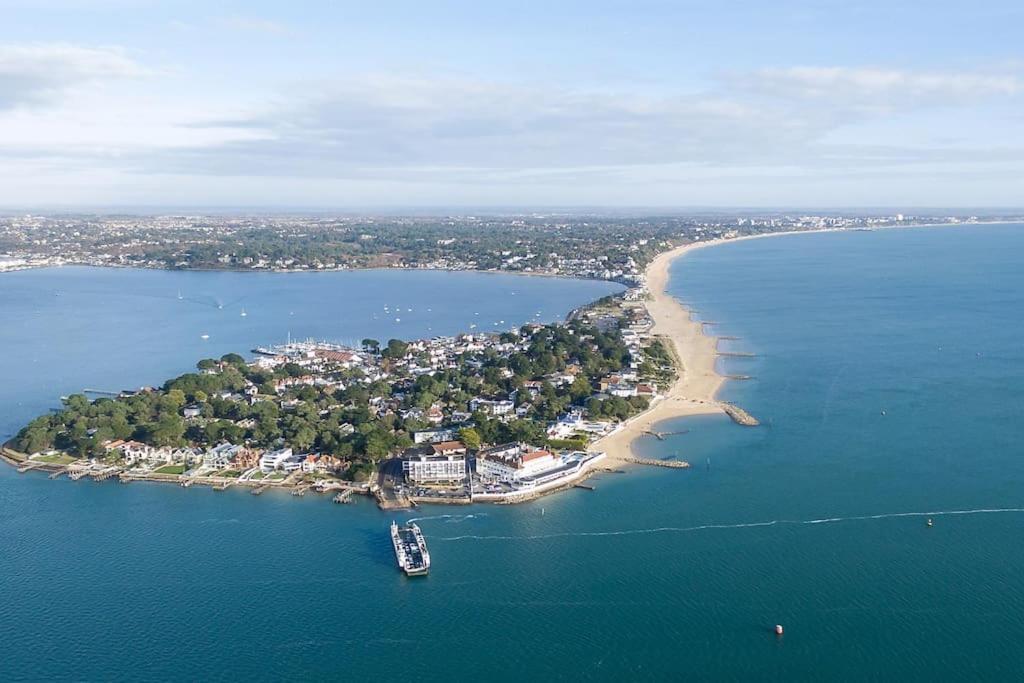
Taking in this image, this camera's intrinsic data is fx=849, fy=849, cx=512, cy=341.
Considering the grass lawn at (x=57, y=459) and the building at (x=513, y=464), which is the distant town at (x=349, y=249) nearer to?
the building at (x=513, y=464)

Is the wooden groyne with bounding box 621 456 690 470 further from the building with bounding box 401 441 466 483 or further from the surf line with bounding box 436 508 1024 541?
the building with bounding box 401 441 466 483

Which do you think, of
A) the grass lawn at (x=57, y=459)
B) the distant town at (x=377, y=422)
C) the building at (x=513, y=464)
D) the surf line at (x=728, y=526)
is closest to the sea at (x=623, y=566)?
the surf line at (x=728, y=526)

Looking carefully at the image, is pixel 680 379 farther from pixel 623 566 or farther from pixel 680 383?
pixel 623 566

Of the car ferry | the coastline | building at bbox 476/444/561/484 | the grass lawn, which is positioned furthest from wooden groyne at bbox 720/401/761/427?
the grass lawn

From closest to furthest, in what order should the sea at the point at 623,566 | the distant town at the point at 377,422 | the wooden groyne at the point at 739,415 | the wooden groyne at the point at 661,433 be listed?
the sea at the point at 623,566 → the distant town at the point at 377,422 → the wooden groyne at the point at 661,433 → the wooden groyne at the point at 739,415

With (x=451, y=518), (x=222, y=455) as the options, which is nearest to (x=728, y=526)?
(x=451, y=518)

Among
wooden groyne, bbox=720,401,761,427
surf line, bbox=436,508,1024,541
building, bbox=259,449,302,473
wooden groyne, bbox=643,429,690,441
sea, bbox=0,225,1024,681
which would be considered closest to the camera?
sea, bbox=0,225,1024,681

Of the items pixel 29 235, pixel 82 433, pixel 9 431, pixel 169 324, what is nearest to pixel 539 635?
pixel 82 433
